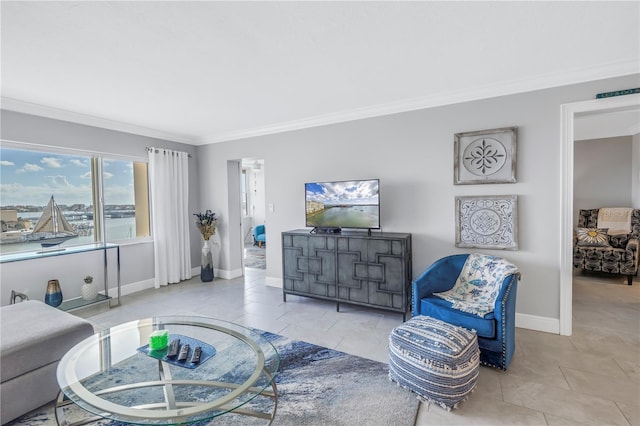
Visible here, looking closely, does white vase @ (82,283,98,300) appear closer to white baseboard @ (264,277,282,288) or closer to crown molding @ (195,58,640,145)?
white baseboard @ (264,277,282,288)

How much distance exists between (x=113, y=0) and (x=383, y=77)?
6.79 feet

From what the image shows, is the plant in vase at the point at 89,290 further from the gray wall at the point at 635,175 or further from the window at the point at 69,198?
the gray wall at the point at 635,175

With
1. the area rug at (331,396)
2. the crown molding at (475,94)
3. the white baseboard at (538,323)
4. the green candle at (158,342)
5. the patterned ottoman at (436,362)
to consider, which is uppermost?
the crown molding at (475,94)

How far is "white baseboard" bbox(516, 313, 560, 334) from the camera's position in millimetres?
2871

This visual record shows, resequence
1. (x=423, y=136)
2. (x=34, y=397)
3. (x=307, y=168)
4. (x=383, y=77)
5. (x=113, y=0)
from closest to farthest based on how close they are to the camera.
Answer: (x=113, y=0)
(x=34, y=397)
(x=383, y=77)
(x=423, y=136)
(x=307, y=168)

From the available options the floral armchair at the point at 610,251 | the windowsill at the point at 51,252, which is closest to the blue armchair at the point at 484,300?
the floral armchair at the point at 610,251

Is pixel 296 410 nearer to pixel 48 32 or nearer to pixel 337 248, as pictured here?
pixel 337 248

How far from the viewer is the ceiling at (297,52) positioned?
5.80 ft

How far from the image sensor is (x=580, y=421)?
1748 millimetres

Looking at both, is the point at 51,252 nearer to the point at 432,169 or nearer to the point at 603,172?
the point at 432,169

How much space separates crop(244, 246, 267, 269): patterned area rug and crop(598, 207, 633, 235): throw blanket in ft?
19.6

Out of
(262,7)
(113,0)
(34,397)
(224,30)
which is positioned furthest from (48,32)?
(34,397)

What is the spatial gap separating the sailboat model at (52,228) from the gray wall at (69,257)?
257mm

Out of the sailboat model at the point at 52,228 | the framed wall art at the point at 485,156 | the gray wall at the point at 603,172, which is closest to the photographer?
the framed wall art at the point at 485,156
